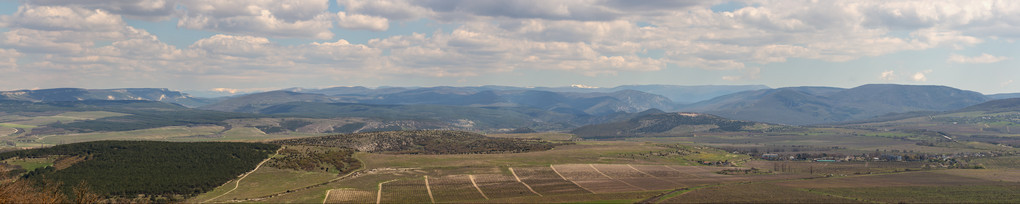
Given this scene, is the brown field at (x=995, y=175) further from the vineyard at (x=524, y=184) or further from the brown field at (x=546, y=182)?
the brown field at (x=546, y=182)

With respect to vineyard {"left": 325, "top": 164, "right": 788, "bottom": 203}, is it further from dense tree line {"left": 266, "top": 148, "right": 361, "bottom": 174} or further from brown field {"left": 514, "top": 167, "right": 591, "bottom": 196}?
dense tree line {"left": 266, "top": 148, "right": 361, "bottom": 174}

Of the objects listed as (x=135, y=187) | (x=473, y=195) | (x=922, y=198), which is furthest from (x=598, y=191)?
(x=135, y=187)

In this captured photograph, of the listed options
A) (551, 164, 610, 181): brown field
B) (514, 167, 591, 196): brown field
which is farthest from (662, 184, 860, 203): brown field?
(551, 164, 610, 181): brown field

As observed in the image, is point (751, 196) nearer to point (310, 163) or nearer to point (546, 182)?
point (546, 182)

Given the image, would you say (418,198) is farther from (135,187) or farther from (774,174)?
(774,174)

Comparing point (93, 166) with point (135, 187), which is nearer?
point (135, 187)

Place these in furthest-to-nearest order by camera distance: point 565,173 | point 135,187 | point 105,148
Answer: point 565,173 → point 105,148 → point 135,187
